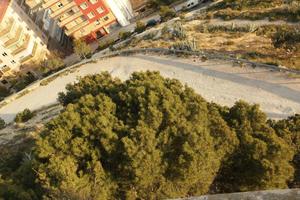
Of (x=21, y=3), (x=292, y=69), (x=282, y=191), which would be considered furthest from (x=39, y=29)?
(x=282, y=191)

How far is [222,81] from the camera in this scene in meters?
40.0

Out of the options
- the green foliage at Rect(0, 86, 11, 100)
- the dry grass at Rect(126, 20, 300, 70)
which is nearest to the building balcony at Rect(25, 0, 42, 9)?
the green foliage at Rect(0, 86, 11, 100)

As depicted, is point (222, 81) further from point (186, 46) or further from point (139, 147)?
point (139, 147)

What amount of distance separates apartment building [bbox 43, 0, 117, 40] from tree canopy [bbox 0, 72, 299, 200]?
45237 mm

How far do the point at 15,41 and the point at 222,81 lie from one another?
128 feet

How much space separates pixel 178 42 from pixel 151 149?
27.8 m

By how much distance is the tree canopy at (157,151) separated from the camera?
24250 millimetres

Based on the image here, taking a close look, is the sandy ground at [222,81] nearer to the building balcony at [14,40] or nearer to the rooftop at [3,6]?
the building balcony at [14,40]

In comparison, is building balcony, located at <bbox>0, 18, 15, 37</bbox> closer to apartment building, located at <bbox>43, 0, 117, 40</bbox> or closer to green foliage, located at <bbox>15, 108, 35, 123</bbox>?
apartment building, located at <bbox>43, 0, 117, 40</bbox>

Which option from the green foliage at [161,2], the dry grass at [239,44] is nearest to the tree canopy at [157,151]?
the dry grass at [239,44]

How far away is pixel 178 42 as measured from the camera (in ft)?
165

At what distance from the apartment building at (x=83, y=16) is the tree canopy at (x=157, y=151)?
148 feet

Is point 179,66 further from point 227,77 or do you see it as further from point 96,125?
point 96,125

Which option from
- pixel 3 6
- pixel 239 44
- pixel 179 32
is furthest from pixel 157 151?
pixel 3 6
